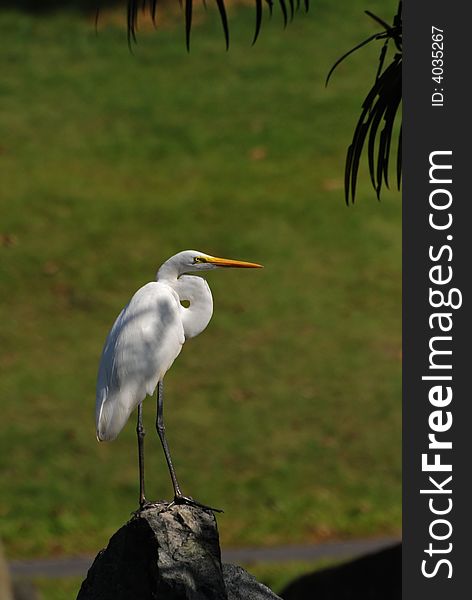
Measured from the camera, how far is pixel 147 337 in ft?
18.3

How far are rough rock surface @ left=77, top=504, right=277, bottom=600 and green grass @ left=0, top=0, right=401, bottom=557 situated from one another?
5.04 m

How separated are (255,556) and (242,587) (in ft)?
14.7

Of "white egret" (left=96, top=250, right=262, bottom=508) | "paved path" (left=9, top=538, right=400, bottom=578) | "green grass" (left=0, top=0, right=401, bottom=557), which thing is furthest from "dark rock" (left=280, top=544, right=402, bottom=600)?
"white egret" (left=96, top=250, right=262, bottom=508)

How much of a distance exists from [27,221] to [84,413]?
3.82 metres

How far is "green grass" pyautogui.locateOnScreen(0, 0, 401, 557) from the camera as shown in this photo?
38.0 feet

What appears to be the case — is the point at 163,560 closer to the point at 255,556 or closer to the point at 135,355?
the point at 135,355

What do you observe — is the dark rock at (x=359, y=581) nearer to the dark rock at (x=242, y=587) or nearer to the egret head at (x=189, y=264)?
the dark rock at (x=242, y=587)

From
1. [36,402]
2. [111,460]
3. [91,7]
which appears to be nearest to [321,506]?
[111,460]

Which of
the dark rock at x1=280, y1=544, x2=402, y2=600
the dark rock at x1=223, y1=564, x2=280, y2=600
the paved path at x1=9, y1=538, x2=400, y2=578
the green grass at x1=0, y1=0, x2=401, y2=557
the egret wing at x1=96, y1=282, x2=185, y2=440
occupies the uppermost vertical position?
the green grass at x1=0, y1=0, x2=401, y2=557

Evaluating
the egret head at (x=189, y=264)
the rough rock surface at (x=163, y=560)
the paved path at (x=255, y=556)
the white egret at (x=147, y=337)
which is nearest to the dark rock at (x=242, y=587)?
the rough rock surface at (x=163, y=560)

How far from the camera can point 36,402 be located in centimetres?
1283

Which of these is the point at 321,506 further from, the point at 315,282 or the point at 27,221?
the point at 27,221

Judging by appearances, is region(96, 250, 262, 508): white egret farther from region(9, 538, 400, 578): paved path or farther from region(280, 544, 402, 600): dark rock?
region(9, 538, 400, 578): paved path

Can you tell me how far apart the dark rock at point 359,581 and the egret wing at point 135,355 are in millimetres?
3903
